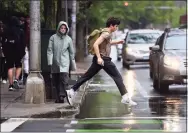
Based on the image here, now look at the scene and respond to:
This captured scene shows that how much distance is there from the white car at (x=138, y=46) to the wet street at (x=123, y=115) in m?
10.6

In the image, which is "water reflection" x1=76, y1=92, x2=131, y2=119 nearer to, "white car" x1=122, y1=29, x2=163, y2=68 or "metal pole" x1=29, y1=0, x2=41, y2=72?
"metal pole" x1=29, y1=0, x2=41, y2=72

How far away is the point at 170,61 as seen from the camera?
14844 mm

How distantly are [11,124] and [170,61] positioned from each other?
6.40m

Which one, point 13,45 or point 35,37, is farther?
point 13,45

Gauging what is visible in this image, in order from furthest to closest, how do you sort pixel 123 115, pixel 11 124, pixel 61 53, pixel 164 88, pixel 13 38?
pixel 164 88 < pixel 13 38 < pixel 61 53 < pixel 123 115 < pixel 11 124

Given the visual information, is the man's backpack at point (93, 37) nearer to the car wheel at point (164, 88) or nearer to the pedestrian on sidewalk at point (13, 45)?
the pedestrian on sidewalk at point (13, 45)

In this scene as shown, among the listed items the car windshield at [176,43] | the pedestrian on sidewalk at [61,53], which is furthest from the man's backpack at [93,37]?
the car windshield at [176,43]

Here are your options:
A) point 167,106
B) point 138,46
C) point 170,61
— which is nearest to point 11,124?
point 167,106

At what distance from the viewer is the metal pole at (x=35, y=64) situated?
37.8ft

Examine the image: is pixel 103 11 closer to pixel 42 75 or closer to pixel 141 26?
pixel 42 75

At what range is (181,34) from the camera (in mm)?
16719

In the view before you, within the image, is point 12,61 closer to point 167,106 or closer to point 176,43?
point 167,106

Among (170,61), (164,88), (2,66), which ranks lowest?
(164,88)

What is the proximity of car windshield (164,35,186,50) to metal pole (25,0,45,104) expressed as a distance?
5247 millimetres
